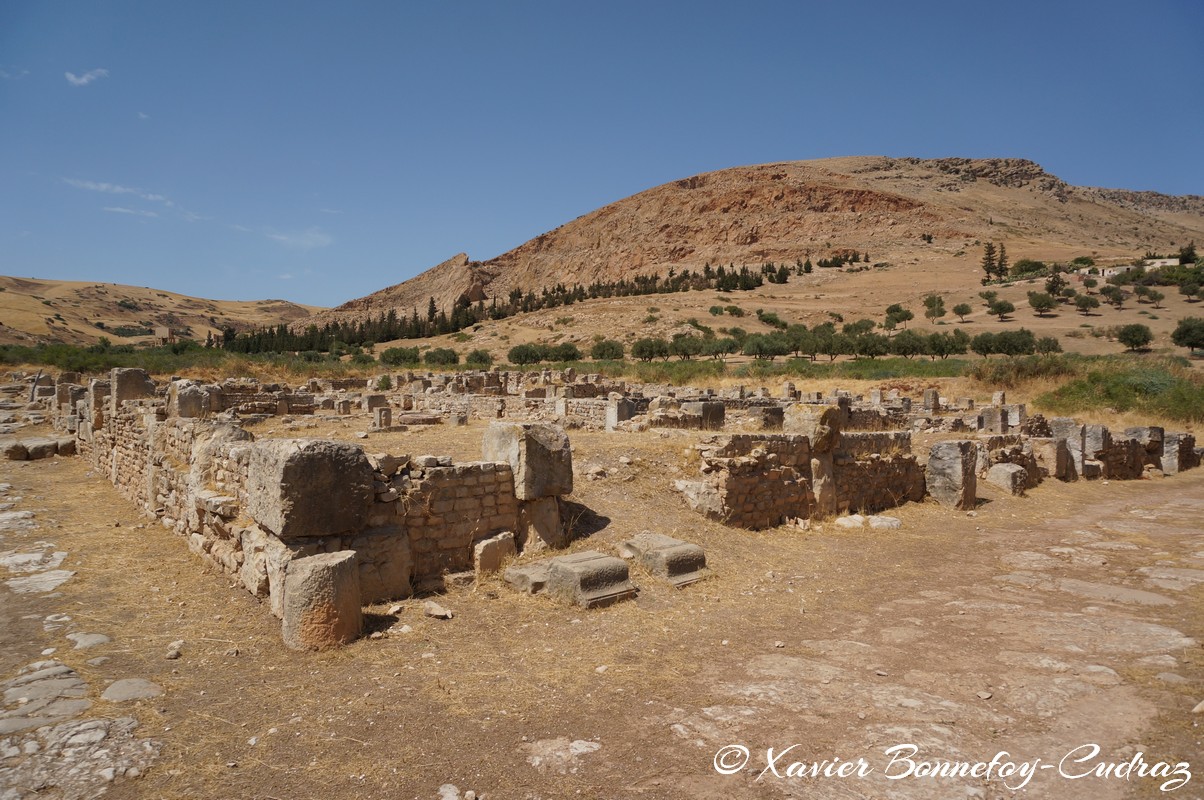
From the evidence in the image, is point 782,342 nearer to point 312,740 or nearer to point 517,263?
point 312,740

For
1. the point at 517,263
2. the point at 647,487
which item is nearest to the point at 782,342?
the point at 647,487

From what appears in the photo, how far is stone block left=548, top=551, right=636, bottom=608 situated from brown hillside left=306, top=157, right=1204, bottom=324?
87.9 metres

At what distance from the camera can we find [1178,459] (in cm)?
1636

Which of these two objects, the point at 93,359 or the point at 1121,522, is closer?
the point at 1121,522

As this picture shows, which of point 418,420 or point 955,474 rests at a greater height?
point 418,420

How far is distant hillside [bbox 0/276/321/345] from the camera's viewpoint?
73.0m

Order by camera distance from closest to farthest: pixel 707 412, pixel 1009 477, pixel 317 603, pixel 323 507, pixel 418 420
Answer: pixel 317 603 < pixel 323 507 < pixel 1009 477 < pixel 707 412 < pixel 418 420

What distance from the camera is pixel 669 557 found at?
7.02 m

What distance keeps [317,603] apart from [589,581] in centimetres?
237

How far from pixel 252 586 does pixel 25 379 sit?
3054 centimetres

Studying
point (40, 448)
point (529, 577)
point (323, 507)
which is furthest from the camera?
point (40, 448)

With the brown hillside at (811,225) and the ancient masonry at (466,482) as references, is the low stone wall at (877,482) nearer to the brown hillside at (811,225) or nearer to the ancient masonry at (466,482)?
the ancient masonry at (466,482)

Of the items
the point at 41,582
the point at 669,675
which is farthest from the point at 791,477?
the point at 41,582

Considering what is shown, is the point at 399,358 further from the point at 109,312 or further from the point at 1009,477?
the point at 109,312
